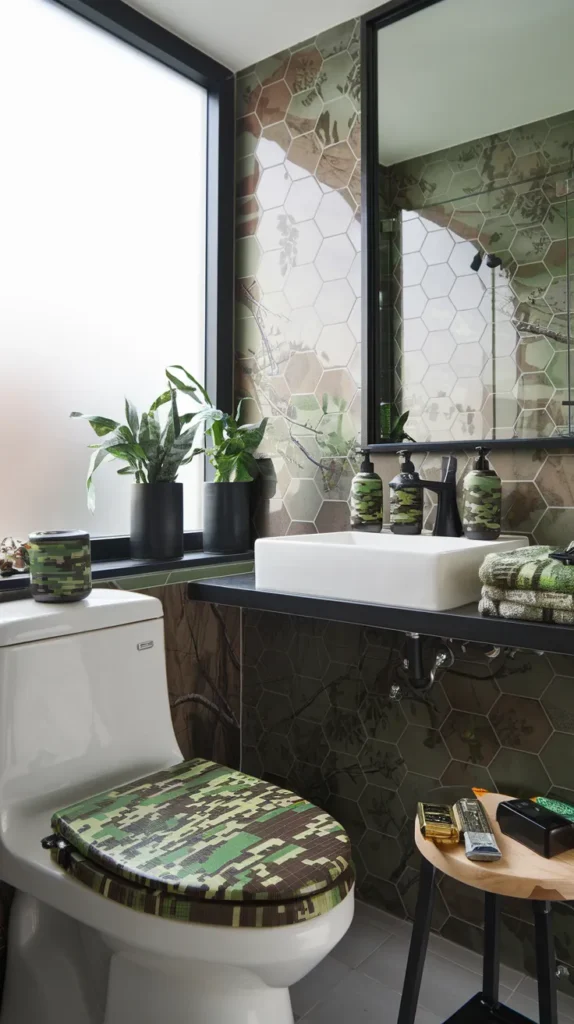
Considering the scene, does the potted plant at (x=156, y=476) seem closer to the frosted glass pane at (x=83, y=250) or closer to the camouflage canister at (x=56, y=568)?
the frosted glass pane at (x=83, y=250)

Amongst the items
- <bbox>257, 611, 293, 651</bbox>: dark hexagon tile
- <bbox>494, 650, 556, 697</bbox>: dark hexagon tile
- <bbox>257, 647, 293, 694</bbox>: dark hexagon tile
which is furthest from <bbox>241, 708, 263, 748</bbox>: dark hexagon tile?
<bbox>494, 650, 556, 697</bbox>: dark hexagon tile

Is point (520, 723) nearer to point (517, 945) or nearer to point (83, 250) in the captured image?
point (517, 945)

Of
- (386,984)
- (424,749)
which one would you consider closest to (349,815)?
(424,749)

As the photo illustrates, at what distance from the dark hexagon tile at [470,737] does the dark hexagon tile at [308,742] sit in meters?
0.40

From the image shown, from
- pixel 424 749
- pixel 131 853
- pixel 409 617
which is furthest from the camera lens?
pixel 424 749

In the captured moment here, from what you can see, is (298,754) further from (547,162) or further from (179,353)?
(547,162)

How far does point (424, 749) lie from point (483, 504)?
25.8 inches

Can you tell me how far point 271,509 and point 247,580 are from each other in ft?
1.30

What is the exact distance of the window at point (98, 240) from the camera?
70.2 inches

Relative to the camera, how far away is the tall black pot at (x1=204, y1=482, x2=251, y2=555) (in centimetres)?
210

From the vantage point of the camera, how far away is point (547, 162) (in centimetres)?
166

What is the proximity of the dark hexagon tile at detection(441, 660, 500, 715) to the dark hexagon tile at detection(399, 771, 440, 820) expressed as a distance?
0.70ft

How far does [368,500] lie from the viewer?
187 cm

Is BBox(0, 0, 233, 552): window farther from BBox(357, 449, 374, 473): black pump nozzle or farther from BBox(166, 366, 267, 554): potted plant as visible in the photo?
BBox(357, 449, 374, 473): black pump nozzle
